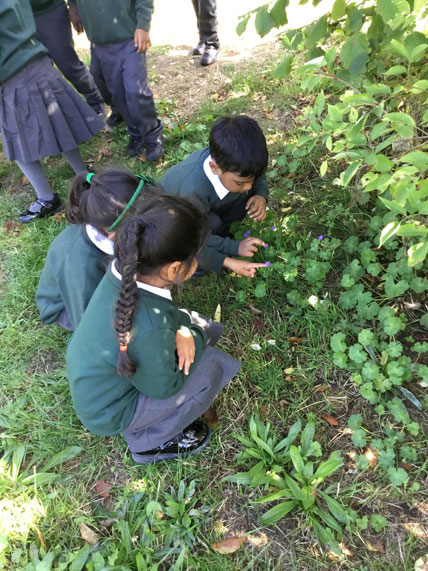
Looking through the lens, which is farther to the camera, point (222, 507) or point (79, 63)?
point (79, 63)

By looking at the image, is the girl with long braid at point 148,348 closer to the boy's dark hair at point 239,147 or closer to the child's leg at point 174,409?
the child's leg at point 174,409

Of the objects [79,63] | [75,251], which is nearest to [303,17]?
[79,63]

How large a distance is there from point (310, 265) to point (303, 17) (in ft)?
13.1

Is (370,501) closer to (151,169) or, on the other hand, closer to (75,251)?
(75,251)

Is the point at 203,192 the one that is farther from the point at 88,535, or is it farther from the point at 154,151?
the point at 88,535

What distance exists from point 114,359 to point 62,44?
3360mm

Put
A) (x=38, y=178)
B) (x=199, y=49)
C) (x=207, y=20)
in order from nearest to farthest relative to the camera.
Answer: (x=38, y=178)
(x=207, y=20)
(x=199, y=49)

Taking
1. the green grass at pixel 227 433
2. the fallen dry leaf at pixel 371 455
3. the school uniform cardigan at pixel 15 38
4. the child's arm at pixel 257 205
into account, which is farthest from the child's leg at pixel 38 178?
the fallen dry leaf at pixel 371 455

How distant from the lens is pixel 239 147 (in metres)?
Result: 2.13

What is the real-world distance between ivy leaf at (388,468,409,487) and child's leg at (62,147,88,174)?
10.1ft

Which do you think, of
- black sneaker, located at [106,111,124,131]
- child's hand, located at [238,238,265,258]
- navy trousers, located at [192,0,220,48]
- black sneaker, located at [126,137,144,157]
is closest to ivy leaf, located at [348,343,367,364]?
child's hand, located at [238,238,265,258]

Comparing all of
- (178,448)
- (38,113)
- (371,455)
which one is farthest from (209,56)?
(371,455)

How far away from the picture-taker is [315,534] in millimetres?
1733

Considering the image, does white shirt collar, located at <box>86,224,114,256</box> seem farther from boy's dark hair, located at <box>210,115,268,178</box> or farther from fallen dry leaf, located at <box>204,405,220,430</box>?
fallen dry leaf, located at <box>204,405,220,430</box>
